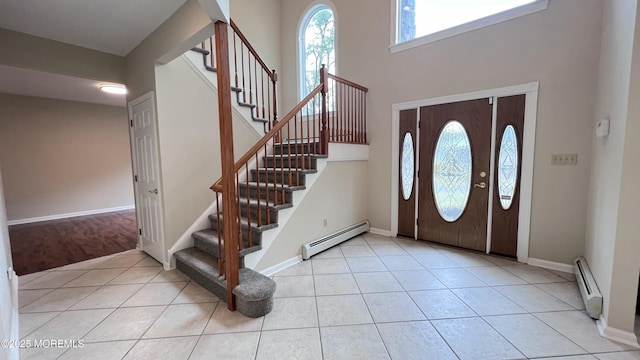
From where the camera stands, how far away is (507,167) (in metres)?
3.07

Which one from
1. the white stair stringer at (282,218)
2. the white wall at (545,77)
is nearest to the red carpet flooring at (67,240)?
the white stair stringer at (282,218)

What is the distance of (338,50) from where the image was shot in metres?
4.40

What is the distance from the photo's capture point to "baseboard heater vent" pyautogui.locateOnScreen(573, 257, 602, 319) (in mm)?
1918

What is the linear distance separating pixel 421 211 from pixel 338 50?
3.08m

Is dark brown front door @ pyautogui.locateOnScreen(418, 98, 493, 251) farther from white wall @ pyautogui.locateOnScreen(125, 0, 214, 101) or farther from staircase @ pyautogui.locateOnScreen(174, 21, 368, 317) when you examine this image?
white wall @ pyautogui.locateOnScreen(125, 0, 214, 101)

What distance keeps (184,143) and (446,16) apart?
3.83 metres

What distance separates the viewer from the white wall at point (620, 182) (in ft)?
5.47

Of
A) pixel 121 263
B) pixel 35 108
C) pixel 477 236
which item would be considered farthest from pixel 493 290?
pixel 35 108

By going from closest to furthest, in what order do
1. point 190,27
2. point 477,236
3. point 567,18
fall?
point 190,27 → point 567,18 → point 477,236

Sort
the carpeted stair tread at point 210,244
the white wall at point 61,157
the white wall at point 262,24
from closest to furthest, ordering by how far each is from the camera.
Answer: the carpeted stair tread at point 210,244
the white wall at point 262,24
the white wall at point 61,157

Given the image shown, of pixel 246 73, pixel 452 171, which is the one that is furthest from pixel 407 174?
pixel 246 73

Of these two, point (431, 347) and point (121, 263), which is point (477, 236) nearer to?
point (431, 347)

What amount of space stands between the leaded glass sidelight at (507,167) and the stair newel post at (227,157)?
124 inches

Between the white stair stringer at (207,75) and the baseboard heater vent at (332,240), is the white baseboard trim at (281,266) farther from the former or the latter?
the white stair stringer at (207,75)
